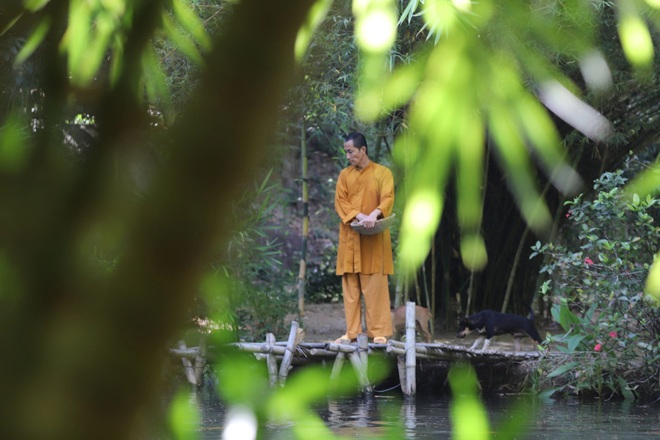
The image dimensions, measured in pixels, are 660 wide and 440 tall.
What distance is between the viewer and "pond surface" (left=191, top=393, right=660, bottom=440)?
178 inches

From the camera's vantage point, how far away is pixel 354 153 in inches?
249

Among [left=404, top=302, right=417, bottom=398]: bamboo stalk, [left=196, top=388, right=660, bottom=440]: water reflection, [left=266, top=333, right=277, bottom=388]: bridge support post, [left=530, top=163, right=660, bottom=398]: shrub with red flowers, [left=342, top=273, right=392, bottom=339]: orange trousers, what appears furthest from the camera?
[left=342, top=273, right=392, bottom=339]: orange trousers

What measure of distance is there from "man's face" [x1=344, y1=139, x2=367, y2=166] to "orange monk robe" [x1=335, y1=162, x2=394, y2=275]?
0.23 feet

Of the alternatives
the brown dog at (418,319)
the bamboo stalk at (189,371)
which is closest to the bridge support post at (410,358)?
the brown dog at (418,319)

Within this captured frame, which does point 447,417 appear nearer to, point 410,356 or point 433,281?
point 410,356

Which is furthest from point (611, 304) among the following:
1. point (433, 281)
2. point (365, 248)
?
point (433, 281)

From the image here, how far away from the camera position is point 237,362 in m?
0.86

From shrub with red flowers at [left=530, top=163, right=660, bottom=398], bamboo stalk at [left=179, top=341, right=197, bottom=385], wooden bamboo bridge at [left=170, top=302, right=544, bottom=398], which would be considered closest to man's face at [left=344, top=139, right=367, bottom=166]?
wooden bamboo bridge at [left=170, top=302, right=544, bottom=398]

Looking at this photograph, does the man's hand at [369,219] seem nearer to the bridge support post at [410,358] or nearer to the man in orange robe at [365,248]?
the man in orange robe at [365,248]

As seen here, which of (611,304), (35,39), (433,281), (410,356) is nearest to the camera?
(35,39)

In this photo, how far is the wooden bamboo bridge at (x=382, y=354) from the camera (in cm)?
584

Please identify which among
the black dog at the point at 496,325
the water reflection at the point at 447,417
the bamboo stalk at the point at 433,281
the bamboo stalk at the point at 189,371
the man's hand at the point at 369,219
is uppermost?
the man's hand at the point at 369,219

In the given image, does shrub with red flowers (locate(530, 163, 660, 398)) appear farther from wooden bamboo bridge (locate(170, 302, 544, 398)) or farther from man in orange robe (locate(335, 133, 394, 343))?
man in orange robe (locate(335, 133, 394, 343))

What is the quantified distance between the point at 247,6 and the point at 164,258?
0.48 ft
